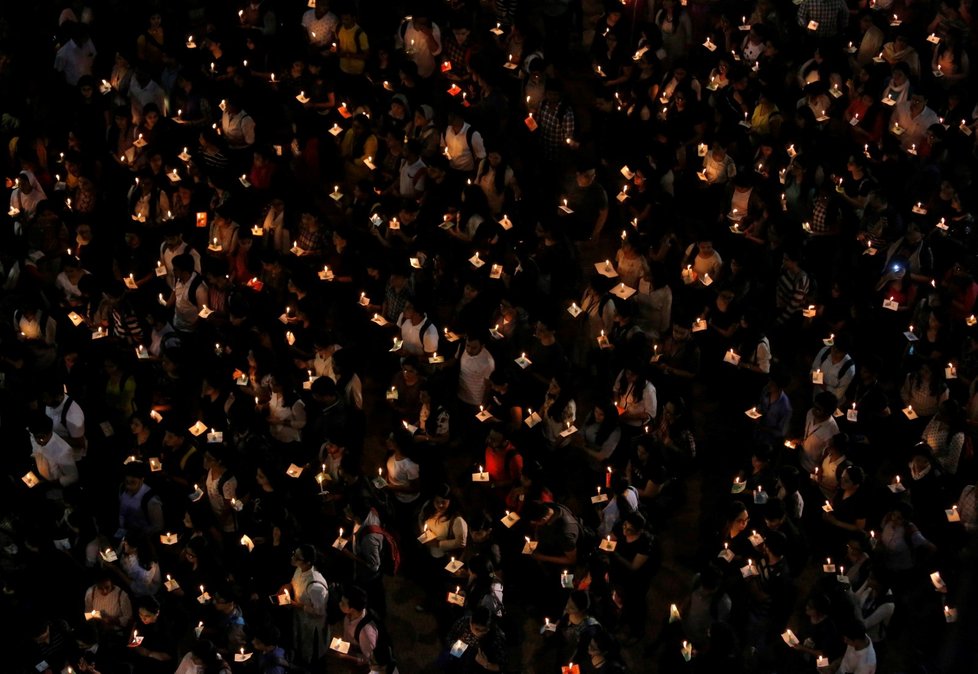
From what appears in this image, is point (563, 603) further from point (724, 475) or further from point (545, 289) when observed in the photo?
point (545, 289)

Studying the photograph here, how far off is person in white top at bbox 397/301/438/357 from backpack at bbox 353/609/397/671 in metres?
2.90

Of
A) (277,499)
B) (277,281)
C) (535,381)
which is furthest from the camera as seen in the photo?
(277,281)

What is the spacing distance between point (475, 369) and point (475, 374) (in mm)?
55

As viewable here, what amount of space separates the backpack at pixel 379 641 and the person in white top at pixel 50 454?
318 centimetres

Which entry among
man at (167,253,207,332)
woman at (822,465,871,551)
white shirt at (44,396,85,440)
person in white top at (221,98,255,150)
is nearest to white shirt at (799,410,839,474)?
woman at (822,465,871,551)

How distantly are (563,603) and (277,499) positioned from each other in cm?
251

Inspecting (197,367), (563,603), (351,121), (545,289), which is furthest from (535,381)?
(351,121)

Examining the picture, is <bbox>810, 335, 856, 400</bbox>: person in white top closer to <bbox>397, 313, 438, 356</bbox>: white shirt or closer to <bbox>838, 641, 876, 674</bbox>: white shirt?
<bbox>838, 641, 876, 674</bbox>: white shirt

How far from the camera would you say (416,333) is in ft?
43.2

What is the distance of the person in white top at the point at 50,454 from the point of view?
484 inches

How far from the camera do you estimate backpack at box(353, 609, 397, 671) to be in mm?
10742

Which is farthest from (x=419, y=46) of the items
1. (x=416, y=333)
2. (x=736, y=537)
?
(x=736, y=537)

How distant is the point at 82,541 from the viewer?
1220 cm

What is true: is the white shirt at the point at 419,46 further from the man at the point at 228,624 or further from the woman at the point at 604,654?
the woman at the point at 604,654
